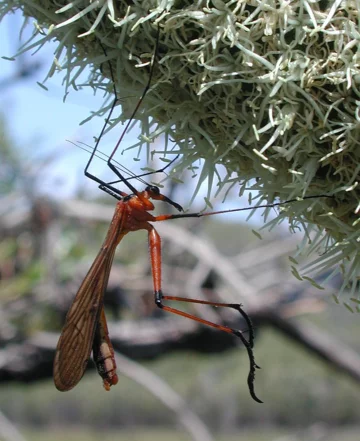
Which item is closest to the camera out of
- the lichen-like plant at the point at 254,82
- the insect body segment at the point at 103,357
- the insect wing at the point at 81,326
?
the lichen-like plant at the point at 254,82

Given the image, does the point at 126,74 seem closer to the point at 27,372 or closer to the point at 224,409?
the point at 27,372

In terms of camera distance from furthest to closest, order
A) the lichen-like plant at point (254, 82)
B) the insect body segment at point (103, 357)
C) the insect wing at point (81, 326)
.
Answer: the insect body segment at point (103, 357), the insect wing at point (81, 326), the lichen-like plant at point (254, 82)

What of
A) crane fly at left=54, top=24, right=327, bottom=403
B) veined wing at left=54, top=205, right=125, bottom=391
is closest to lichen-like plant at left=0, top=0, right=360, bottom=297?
crane fly at left=54, top=24, right=327, bottom=403

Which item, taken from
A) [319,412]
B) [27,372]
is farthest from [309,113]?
[319,412]

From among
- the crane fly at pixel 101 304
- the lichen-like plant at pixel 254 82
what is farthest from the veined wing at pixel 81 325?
the lichen-like plant at pixel 254 82

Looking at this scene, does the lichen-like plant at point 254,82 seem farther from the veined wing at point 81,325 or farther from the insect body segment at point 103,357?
the insect body segment at point 103,357

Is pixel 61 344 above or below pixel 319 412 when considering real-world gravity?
above

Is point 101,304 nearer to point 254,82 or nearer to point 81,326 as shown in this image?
point 81,326

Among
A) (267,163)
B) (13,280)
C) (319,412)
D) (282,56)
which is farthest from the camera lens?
(319,412)
